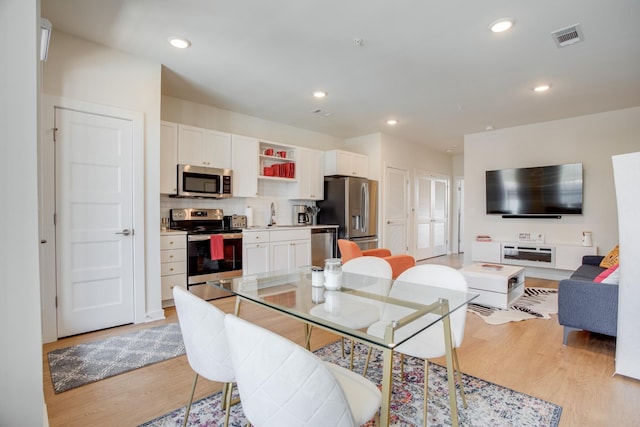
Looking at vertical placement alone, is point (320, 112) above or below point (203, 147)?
above

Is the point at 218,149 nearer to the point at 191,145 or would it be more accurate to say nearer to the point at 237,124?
the point at 191,145

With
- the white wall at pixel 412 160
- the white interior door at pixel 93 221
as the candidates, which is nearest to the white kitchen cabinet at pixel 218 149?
the white interior door at pixel 93 221

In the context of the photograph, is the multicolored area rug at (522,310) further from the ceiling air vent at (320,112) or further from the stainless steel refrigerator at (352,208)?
the ceiling air vent at (320,112)

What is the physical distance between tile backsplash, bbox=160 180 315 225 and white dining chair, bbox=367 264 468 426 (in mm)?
3280

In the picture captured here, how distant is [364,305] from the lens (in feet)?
6.00

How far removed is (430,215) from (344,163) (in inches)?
128

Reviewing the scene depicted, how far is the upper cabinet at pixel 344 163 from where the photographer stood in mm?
5648

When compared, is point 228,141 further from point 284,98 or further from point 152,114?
point 152,114

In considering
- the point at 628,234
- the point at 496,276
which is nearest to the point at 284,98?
the point at 496,276

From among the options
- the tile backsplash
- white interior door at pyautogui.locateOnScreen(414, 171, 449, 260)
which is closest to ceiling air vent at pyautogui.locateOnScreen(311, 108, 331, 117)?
the tile backsplash

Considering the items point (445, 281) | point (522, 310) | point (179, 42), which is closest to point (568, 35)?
point (445, 281)

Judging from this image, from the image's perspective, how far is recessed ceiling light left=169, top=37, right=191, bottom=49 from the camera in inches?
113

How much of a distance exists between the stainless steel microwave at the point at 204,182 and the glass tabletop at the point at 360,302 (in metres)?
2.18

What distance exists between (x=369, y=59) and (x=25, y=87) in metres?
2.83
